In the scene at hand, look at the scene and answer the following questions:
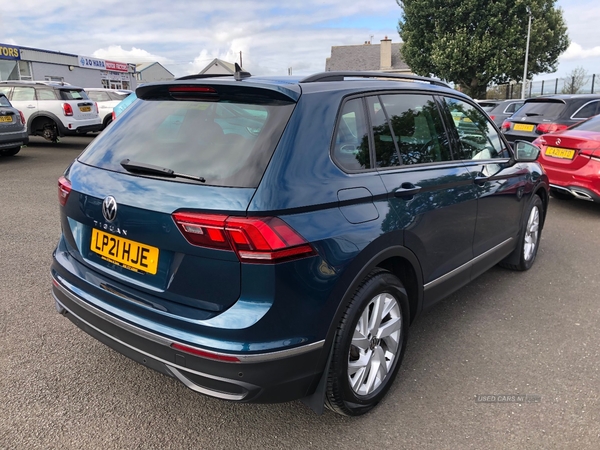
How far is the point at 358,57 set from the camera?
54.9 metres

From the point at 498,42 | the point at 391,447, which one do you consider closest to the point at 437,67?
the point at 498,42

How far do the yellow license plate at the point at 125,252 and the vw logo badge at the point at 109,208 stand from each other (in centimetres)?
10

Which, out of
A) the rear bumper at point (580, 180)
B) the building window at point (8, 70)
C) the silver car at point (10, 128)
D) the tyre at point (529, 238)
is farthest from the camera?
the building window at point (8, 70)

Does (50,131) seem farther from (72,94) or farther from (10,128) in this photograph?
(10,128)

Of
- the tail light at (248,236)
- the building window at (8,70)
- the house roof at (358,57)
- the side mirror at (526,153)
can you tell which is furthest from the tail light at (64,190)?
the house roof at (358,57)

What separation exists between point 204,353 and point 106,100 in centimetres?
1639

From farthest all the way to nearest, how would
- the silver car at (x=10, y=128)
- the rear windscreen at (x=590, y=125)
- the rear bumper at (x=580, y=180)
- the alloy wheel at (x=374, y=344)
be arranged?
the silver car at (x=10, y=128) → the rear windscreen at (x=590, y=125) → the rear bumper at (x=580, y=180) → the alloy wheel at (x=374, y=344)

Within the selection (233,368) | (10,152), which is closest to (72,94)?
(10,152)

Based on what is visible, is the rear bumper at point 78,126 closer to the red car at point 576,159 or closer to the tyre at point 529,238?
the red car at point 576,159

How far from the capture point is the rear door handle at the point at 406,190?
2541 millimetres

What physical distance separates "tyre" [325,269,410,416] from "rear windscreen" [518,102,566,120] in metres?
8.02

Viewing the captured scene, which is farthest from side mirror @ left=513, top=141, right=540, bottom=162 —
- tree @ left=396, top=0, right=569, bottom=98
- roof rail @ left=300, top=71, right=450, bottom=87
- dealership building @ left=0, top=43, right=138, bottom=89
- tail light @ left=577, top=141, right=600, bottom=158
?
dealership building @ left=0, top=43, right=138, bottom=89

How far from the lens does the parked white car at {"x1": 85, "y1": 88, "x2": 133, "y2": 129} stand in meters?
16.0

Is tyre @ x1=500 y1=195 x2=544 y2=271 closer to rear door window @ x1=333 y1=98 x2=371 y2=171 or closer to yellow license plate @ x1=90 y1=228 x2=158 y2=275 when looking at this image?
rear door window @ x1=333 y1=98 x2=371 y2=171
